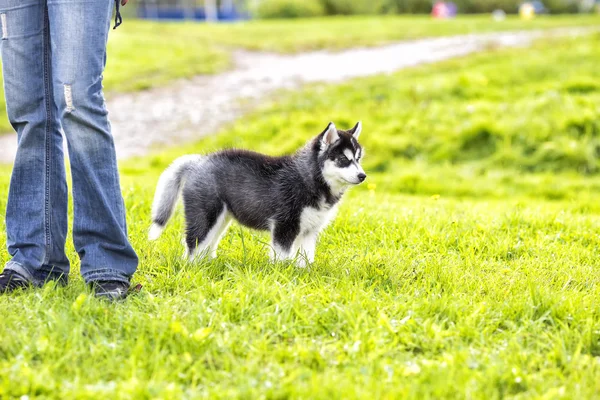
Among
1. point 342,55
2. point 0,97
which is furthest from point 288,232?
point 342,55

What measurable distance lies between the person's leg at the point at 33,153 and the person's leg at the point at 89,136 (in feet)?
0.89

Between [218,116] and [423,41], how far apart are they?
7.95 m

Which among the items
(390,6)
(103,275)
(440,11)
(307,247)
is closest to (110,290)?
(103,275)

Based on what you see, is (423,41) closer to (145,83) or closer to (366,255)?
(145,83)

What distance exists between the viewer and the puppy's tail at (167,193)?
4211 mm

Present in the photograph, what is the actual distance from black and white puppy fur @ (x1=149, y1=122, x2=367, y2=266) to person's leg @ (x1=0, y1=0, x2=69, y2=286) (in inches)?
26.3

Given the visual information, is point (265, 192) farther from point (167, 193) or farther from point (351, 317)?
point (351, 317)

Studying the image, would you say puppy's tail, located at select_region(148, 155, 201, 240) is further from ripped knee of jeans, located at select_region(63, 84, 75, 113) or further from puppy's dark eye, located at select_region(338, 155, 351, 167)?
ripped knee of jeans, located at select_region(63, 84, 75, 113)

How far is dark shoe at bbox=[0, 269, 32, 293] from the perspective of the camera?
353 cm

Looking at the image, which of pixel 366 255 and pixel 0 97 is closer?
pixel 366 255

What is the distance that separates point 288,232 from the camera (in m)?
4.17

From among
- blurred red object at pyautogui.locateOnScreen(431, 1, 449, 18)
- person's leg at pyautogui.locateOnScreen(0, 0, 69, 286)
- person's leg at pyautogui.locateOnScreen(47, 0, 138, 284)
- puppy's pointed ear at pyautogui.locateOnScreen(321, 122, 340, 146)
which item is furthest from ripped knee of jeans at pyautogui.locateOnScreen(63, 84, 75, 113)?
blurred red object at pyautogui.locateOnScreen(431, 1, 449, 18)

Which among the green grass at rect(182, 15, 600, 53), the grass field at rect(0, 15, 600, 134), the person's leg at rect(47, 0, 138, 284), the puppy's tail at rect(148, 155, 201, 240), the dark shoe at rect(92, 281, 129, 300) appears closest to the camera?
the person's leg at rect(47, 0, 138, 284)

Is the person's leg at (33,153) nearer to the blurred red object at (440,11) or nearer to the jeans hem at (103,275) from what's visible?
the jeans hem at (103,275)
